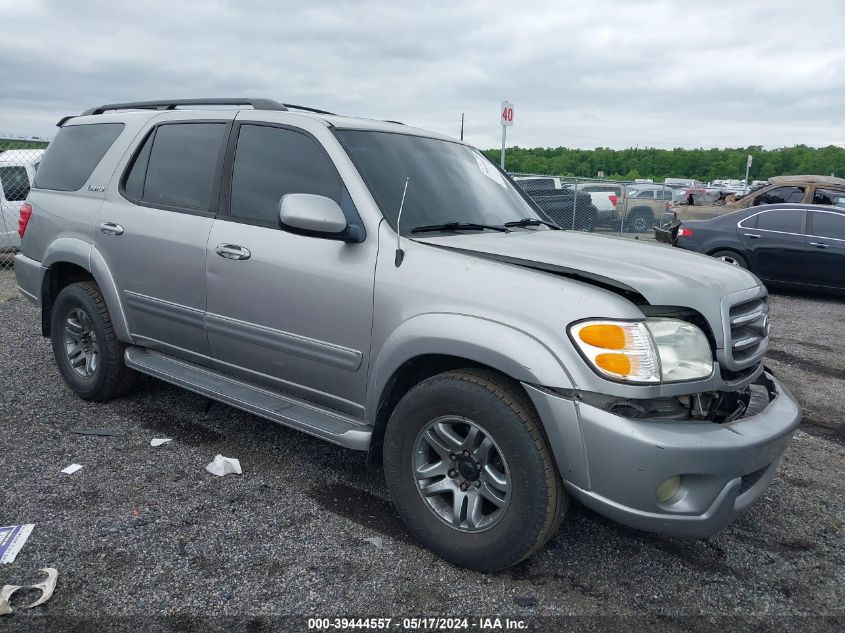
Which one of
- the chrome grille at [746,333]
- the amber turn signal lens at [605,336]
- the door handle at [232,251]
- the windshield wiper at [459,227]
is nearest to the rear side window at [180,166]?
the door handle at [232,251]

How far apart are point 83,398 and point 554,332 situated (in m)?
3.60

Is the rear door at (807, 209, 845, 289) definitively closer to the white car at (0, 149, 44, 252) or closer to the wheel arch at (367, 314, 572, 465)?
the wheel arch at (367, 314, 572, 465)

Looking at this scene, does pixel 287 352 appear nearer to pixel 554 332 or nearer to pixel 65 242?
pixel 554 332

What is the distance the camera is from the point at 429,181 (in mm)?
3516

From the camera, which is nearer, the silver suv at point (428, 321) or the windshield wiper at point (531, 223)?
the silver suv at point (428, 321)

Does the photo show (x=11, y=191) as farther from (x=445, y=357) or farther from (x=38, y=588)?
(x=445, y=357)

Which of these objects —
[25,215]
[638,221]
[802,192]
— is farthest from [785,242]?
[25,215]

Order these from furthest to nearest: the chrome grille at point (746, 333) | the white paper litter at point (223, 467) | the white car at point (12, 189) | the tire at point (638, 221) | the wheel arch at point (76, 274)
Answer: the tire at point (638, 221)
the white car at point (12, 189)
the wheel arch at point (76, 274)
the white paper litter at point (223, 467)
the chrome grille at point (746, 333)

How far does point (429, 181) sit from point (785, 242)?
340 inches

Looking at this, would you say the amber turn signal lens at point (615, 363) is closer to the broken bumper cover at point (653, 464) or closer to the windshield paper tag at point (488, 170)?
the broken bumper cover at point (653, 464)

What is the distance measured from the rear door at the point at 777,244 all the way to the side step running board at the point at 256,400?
911 cm

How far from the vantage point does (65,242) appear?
14.8 feet

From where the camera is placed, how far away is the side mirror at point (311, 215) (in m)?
2.96

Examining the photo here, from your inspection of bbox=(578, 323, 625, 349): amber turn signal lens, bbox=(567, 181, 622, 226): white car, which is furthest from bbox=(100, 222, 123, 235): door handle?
bbox=(567, 181, 622, 226): white car
